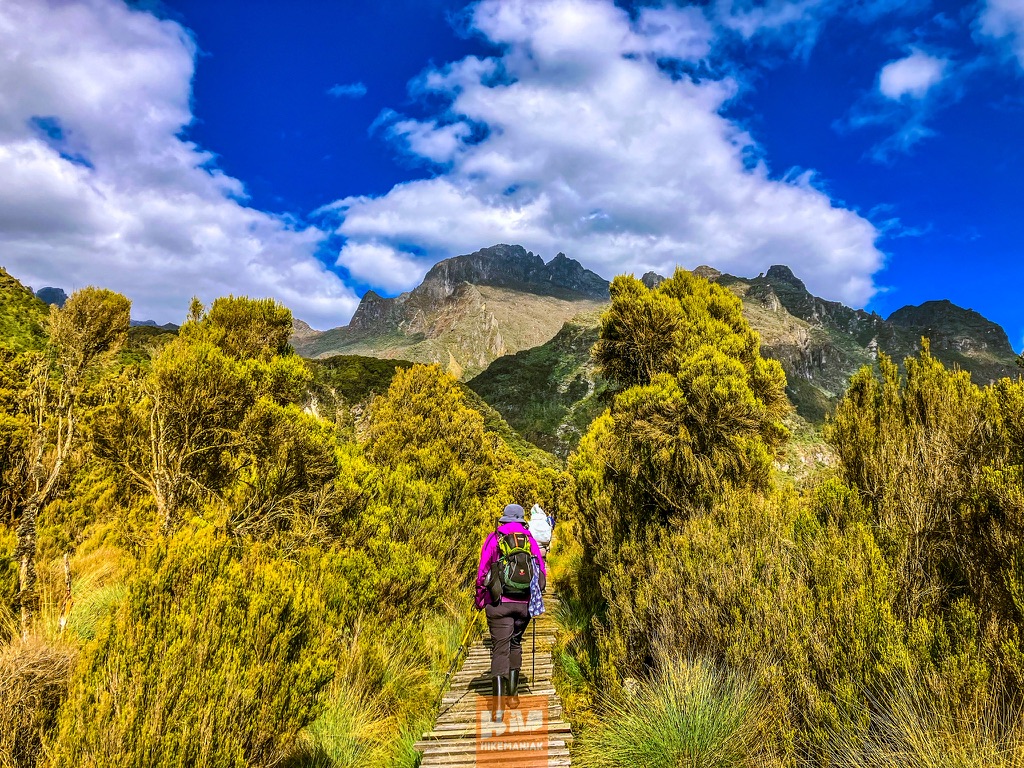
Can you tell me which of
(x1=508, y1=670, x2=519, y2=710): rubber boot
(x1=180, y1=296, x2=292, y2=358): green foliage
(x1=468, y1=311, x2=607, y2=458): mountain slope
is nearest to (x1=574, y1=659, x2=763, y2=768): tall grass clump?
(x1=508, y1=670, x2=519, y2=710): rubber boot

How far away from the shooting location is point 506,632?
5000 millimetres

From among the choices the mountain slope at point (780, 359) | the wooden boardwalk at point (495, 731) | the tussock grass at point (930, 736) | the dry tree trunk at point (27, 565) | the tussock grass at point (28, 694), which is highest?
the mountain slope at point (780, 359)

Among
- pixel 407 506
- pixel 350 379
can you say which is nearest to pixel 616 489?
pixel 407 506

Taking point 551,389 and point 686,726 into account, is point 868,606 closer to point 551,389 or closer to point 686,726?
point 686,726

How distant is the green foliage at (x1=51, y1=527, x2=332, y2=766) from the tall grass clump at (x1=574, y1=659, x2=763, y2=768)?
89.8 inches

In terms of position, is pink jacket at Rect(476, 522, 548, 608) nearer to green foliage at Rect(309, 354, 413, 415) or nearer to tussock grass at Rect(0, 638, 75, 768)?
tussock grass at Rect(0, 638, 75, 768)

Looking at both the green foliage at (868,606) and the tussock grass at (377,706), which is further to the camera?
the tussock grass at (377,706)

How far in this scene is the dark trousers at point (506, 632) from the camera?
5.00 m

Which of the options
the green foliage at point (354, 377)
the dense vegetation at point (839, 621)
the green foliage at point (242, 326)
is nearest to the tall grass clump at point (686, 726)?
the dense vegetation at point (839, 621)

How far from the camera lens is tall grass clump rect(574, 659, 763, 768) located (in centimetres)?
333

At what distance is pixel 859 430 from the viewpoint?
681cm
